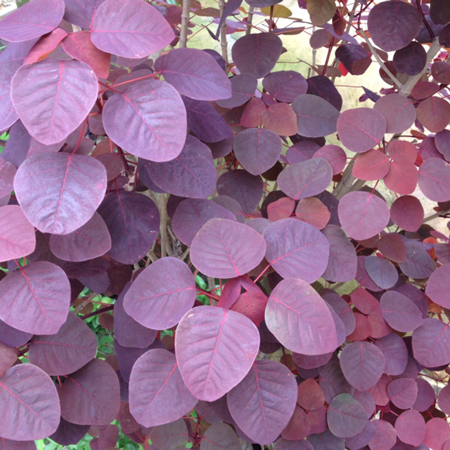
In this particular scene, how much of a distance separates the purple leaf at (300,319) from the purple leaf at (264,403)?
95 mm

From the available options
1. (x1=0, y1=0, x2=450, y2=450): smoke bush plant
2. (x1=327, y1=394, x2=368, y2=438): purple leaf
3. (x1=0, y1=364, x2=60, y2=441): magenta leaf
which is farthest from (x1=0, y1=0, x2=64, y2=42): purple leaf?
(x1=327, y1=394, x2=368, y2=438): purple leaf

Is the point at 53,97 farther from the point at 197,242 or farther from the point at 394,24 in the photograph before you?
the point at 394,24

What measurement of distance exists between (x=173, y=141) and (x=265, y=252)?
0.69 ft

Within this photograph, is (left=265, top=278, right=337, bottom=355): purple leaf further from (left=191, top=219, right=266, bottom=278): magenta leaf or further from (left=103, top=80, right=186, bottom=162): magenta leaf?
(left=103, top=80, right=186, bottom=162): magenta leaf

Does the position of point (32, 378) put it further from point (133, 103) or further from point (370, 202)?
point (370, 202)

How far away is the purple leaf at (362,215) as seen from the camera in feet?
2.16

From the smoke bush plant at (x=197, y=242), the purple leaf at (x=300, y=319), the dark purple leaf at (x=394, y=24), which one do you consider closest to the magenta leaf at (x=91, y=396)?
the smoke bush plant at (x=197, y=242)

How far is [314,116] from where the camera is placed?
0.78 meters

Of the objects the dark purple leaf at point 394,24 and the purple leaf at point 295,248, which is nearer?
the purple leaf at point 295,248

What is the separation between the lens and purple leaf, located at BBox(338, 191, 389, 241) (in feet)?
2.16

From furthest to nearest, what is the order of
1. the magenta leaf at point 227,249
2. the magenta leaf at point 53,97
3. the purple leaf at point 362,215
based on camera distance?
the purple leaf at point 362,215
the magenta leaf at point 227,249
the magenta leaf at point 53,97

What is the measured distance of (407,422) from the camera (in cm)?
80

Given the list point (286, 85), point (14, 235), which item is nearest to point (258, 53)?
point (286, 85)

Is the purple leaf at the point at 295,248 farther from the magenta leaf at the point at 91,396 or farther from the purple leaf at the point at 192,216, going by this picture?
the magenta leaf at the point at 91,396
